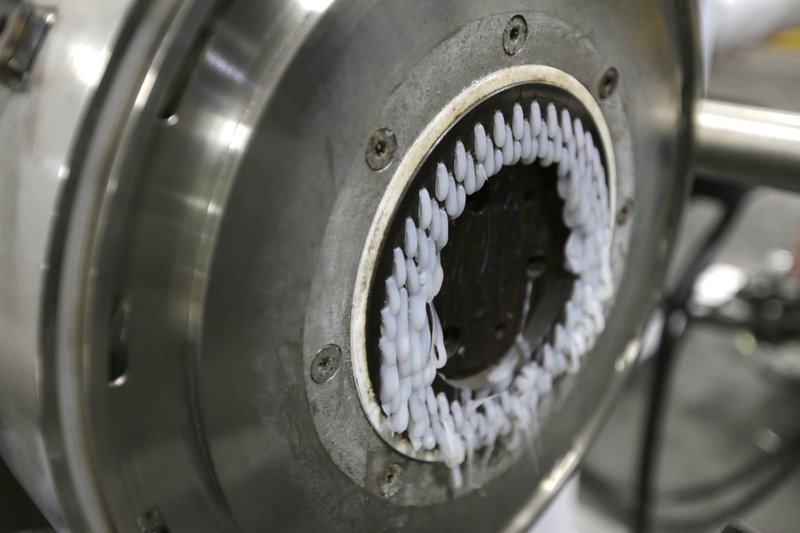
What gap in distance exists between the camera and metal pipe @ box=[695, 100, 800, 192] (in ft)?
1.28

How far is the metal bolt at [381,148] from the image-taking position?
0.24 metres

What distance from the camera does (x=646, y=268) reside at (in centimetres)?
43

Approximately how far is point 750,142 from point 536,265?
5.6 inches

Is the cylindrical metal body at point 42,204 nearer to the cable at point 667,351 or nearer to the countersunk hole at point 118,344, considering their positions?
the countersunk hole at point 118,344

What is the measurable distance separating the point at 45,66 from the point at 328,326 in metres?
0.12

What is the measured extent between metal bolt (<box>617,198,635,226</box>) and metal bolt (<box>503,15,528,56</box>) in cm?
13

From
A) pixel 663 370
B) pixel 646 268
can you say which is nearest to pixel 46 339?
pixel 646 268

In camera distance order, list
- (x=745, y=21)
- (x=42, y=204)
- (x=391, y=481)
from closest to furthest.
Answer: (x=42, y=204), (x=391, y=481), (x=745, y=21)

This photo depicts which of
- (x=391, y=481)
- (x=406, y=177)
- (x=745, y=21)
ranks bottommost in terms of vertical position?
(x=391, y=481)

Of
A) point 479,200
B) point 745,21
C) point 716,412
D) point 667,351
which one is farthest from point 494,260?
point 716,412

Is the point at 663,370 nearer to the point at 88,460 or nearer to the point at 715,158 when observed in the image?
the point at 715,158

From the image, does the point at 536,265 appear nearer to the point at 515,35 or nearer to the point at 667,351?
the point at 515,35

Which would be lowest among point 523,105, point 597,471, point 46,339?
point 597,471

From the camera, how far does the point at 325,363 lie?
10.2 inches
